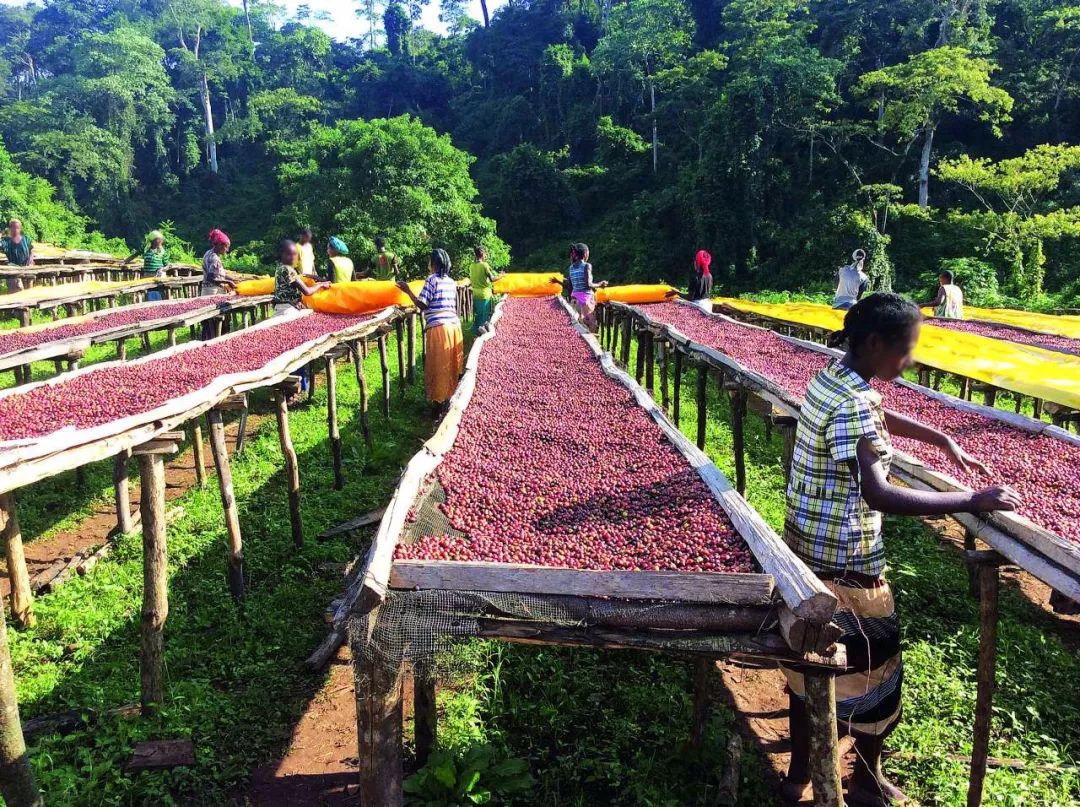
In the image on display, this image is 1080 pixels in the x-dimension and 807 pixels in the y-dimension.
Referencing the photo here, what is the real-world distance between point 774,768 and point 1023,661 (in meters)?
1.84

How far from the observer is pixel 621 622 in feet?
7.75

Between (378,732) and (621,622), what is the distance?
35.4 inches

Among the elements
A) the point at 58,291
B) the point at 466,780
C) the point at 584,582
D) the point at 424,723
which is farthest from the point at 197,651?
the point at 58,291

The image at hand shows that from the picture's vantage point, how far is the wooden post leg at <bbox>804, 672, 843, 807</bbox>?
2334 mm

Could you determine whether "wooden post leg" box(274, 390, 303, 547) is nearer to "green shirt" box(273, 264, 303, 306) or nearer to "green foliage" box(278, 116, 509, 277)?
"green shirt" box(273, 264, 303, 306)

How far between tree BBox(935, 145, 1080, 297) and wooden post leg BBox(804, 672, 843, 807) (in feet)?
65.2

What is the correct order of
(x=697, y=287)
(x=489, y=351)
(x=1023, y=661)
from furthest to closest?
1. (x=697, y=287)
2. (x=489, y=351)
3. (x=1023, y=661)

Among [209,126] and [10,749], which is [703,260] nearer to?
[10,749]

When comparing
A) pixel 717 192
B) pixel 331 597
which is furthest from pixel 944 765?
pixel 717 192

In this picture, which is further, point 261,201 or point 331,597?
point 261,201

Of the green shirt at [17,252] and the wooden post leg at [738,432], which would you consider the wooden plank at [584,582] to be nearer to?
the wooden post leg at [738,432]

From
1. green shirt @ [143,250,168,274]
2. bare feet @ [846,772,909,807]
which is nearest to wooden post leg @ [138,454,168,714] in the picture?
bare feet @ [846,772,909,807]

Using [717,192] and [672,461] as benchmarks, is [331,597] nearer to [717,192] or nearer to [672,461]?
[672,461]

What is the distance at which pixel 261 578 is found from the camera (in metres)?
5.00
